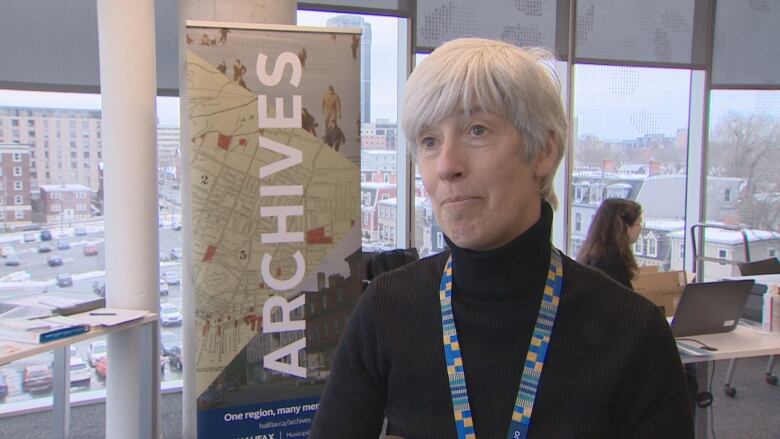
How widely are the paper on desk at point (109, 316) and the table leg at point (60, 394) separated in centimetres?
28

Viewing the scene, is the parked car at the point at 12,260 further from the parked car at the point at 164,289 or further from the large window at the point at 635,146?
the large window at the point at 635,146

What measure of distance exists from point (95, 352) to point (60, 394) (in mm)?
1078

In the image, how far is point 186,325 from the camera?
311cm

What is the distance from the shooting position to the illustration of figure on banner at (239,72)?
274 centimetres

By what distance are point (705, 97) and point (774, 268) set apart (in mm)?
1956

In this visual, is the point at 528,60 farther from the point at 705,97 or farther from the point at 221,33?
the point at 705,97

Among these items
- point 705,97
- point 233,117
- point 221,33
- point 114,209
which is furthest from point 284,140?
point 705,97

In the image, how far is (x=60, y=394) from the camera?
3.18m

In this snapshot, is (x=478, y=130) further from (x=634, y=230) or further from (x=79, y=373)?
(x=79, y=373)

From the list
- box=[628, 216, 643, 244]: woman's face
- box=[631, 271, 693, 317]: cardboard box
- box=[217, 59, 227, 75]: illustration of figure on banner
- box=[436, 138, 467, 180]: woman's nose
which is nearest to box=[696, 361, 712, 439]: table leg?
box=[631, 271, 693, 317]: cardboard box

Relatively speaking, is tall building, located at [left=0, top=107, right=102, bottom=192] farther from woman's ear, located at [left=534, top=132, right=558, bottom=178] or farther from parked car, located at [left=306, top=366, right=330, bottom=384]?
woman's ear, located at [left=534, top=132, right=558, bottom=178]

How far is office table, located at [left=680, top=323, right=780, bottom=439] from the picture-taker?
2788 millimetres

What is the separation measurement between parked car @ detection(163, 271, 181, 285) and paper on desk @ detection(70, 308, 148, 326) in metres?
1.11

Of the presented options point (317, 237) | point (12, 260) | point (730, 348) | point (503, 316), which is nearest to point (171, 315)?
point (12, 260)
